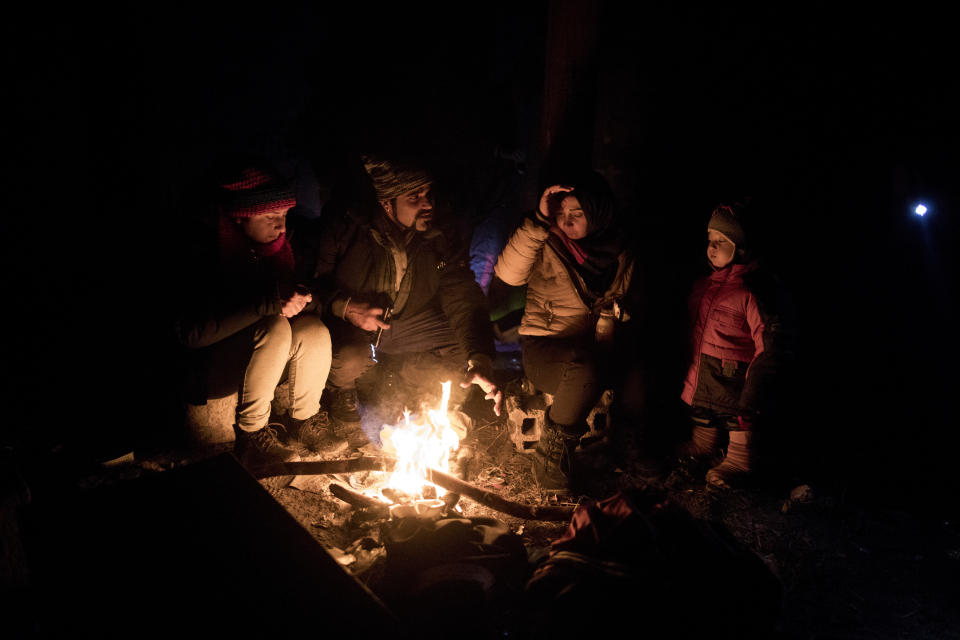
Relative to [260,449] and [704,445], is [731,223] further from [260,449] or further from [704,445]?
[260,449]

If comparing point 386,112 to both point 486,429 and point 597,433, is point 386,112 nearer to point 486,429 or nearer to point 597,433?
point 486,429

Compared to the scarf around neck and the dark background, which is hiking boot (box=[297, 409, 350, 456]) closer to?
the dark background

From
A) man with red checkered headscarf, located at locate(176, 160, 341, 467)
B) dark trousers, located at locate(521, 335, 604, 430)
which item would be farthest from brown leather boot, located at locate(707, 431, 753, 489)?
man with red checkered headscarf, located at locate(176, 160, 341, 467)

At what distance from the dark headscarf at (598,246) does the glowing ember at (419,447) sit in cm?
147

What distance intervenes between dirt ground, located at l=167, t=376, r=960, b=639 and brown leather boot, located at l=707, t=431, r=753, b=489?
10 centimetres

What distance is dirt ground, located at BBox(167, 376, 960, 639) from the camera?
3.00 metres

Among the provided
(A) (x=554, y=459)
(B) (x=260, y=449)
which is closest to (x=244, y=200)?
(B) (x=260, y=449)

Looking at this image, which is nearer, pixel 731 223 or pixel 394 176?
pixel 731 223

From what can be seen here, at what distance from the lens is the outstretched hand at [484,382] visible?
14.4 ft

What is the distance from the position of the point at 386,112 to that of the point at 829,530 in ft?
20.8

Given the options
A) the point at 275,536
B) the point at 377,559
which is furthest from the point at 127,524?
the point at 377,559

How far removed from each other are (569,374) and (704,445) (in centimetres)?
151

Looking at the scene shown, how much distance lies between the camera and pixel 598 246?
13.9 ft

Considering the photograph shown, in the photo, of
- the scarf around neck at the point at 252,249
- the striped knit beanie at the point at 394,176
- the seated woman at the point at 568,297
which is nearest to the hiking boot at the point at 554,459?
the seated woman at the point at 568,297
